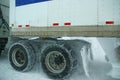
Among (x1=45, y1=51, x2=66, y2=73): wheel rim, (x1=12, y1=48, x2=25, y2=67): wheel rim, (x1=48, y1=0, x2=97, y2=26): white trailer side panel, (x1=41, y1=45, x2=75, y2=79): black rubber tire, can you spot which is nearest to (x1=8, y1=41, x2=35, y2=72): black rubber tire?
(x1=12, y1=48, x2=25, y2=67): wheel rim

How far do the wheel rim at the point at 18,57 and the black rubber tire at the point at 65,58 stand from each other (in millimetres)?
980

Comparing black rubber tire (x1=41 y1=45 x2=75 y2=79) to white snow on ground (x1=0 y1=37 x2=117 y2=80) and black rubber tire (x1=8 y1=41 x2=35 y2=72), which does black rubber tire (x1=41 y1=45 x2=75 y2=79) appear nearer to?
white snow on ground (x1=0 y1=37 x2=117 y2=80)

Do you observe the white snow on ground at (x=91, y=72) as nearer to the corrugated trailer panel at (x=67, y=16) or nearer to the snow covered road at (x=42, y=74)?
the snow covered road at (x=42, y=74)

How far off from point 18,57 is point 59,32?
6.62 ft

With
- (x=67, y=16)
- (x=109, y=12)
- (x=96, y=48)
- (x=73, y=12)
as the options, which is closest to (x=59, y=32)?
(x=67, y=16)

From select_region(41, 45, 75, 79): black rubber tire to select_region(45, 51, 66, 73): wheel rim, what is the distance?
8cm

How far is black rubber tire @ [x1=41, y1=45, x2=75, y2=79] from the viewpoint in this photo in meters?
5.13

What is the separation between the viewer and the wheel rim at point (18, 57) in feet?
20.7

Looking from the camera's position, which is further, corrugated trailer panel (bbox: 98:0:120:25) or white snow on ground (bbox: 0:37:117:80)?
white snow on ground (bbox: 0:37:117:80)

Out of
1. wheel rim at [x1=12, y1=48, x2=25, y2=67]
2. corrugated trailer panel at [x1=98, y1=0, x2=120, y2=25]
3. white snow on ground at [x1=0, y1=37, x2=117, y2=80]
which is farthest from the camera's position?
wheel rim at [x1=12, y1=48, x2=25, y2=67]

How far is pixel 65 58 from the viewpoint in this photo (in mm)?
5238

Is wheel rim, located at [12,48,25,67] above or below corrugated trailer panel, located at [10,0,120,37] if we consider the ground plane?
below

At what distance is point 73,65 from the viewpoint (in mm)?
5109

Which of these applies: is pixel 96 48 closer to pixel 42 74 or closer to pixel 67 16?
pixel 67 16
